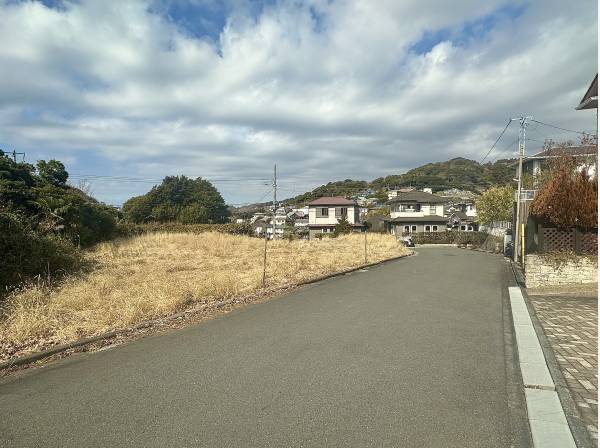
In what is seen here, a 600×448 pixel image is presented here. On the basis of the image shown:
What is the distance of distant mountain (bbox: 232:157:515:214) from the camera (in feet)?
364

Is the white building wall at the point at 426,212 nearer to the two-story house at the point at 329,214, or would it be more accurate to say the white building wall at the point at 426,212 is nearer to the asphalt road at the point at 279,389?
the two-story house at the point at 329,214

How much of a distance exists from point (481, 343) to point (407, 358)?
1.51 metres

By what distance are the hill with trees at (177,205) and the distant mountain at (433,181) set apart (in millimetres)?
45259

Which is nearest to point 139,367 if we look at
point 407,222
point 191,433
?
point 191,433

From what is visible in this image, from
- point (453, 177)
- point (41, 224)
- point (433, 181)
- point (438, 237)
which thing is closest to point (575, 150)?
point (41, 224)

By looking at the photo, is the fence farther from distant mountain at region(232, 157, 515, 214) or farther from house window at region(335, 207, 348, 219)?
distant mountain at region(232, 157, 515, 214)

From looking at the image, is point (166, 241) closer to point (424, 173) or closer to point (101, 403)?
point (101, 403)

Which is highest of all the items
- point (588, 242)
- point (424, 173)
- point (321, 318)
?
point (424, 173)

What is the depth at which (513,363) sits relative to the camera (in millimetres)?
4863

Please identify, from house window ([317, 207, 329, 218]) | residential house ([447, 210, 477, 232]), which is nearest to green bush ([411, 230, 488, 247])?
residential house ([447, 210, 477, 232])

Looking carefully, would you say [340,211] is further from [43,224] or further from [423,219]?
[43,224]

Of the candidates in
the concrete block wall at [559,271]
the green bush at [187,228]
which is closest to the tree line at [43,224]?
the green bush at [187,228]

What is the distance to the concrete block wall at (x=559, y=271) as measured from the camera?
953 centimetres

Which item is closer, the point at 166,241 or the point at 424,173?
the point at 166,241
